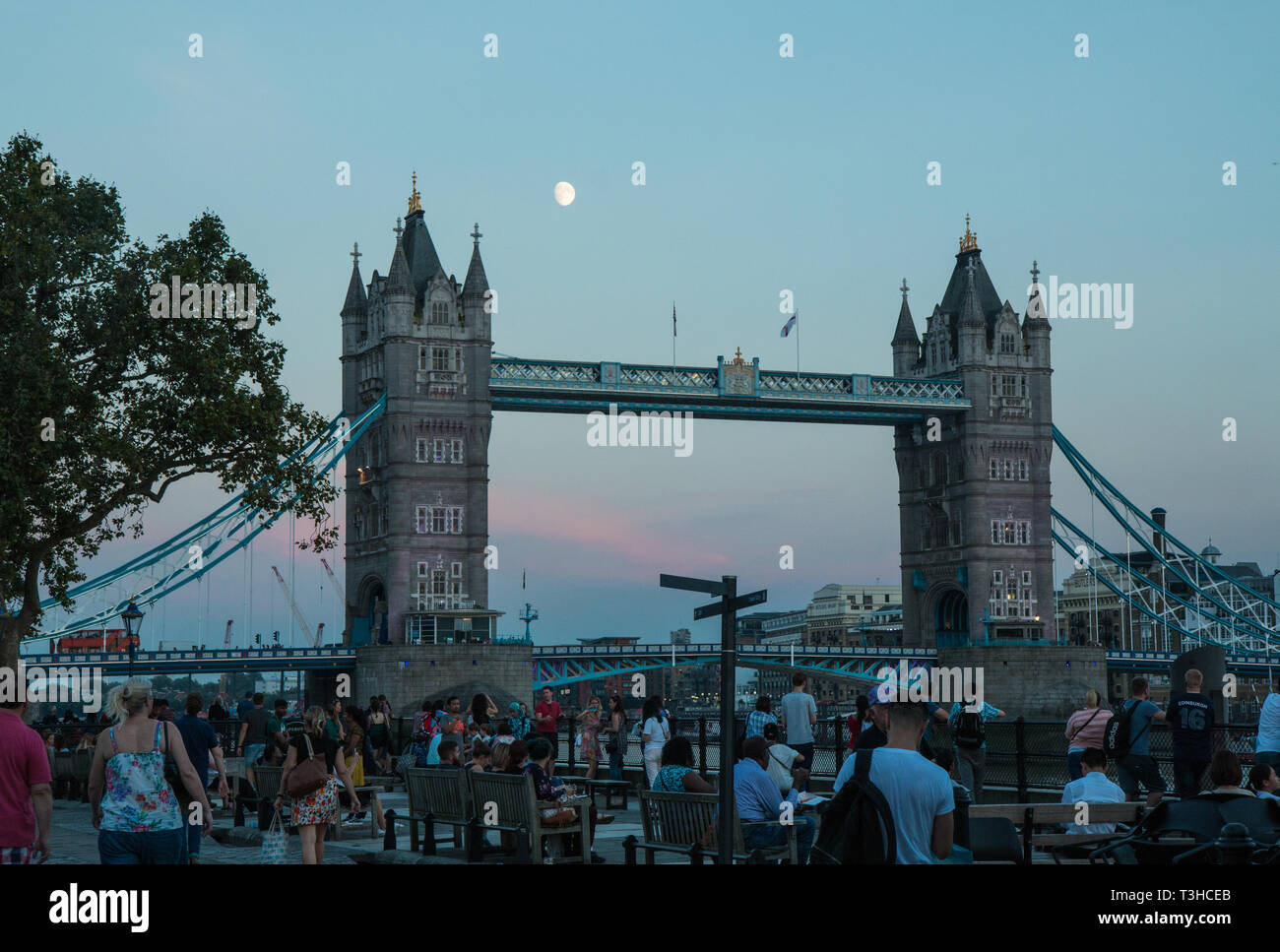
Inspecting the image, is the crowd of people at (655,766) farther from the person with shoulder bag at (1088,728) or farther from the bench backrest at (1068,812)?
the bench backrest at (1068,812)

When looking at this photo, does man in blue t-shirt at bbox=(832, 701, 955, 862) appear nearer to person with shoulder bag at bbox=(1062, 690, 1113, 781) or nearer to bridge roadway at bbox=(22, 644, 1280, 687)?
person with shoulder bag at bbox=(1062, 690, 1113, 781)

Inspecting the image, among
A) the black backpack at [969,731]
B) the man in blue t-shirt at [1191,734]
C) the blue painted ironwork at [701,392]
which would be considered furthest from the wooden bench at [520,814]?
the blue painted ironwork at [701,392]

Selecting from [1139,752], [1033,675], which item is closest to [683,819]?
[1139,752]

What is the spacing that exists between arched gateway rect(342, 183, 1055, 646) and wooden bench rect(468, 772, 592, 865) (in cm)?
5703

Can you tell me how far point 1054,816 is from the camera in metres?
11.4

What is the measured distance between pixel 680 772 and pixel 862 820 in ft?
19.8

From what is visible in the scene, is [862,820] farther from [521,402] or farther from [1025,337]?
[1025,337]

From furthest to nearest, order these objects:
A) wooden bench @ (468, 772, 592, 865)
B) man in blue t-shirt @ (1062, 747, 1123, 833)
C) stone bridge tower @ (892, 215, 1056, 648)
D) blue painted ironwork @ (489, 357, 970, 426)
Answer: stone bridge tower @ (892, 215, 1056, 648)
blue painted ironwork @ (489, 357, 970, 426)
wooden bench @ (468, 772, 592, 865)
man in blue t-shirt @ (1062, 747, 1123, 833)

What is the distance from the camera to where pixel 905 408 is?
8300 centimetres

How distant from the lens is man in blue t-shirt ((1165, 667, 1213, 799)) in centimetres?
1485

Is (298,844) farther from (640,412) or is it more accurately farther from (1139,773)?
(640,412)

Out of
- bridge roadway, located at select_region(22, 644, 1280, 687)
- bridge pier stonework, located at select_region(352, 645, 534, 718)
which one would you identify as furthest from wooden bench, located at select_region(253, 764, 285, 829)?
bridge pier stonework, located at select_region(352, 645, 534, 718)

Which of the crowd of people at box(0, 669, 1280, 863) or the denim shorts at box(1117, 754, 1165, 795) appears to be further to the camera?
the denim shorts at box(1117, 754, 1165, 795)

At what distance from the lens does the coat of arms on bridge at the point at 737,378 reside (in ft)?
253
